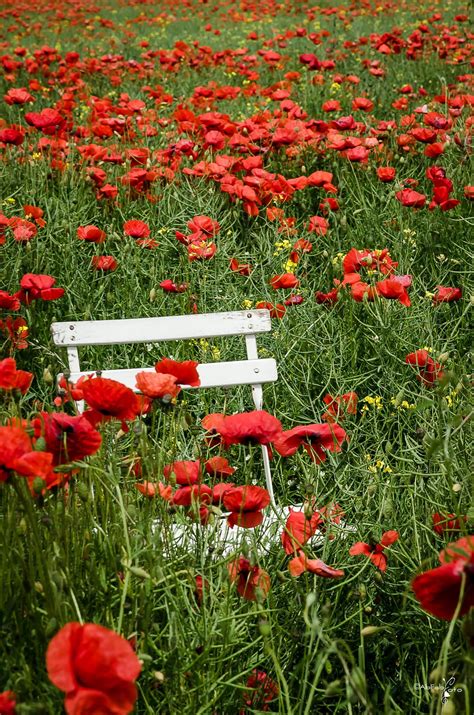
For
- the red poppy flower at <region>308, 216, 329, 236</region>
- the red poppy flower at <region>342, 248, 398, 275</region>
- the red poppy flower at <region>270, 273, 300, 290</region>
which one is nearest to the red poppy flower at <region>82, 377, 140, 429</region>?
the red poppy flower at <region>270, 273, 300, 290</region>

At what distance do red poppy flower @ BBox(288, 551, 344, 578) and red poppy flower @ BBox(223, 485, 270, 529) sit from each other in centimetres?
10

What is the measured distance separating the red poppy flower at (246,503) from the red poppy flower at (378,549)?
0.73 feet

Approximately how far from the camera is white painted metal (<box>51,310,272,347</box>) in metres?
2.15

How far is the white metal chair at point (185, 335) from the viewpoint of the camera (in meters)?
2.16

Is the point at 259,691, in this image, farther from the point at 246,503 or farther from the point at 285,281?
the point at 285,281

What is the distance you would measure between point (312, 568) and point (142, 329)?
3.24ft

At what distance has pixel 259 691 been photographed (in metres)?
1.39

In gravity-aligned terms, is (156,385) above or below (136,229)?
above

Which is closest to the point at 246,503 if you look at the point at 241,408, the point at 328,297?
the point at 241,408

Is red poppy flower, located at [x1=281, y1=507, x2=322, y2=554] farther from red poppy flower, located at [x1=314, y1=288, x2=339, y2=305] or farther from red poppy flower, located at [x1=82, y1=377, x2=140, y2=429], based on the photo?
red poppy flower, located at [x1=314, y1=288, x2=339, y2=305]

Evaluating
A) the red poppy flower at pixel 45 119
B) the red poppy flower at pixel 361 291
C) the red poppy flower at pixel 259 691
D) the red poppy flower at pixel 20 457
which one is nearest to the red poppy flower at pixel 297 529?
the red poppy flower at pixel 259 691

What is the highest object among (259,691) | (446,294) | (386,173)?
(386,173)

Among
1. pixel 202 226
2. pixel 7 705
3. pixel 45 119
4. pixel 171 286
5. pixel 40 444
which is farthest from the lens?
pixel 45 119

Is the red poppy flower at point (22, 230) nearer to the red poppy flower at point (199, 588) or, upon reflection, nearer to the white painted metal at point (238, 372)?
the white painted metal at point (238, 372)
